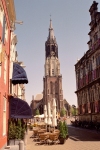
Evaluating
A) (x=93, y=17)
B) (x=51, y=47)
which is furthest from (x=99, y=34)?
(x=51, y=47)

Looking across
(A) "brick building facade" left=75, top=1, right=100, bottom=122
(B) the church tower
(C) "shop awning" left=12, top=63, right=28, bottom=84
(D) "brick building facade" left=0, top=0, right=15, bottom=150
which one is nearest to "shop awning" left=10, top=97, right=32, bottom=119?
(D) "brick building facade" left=0, top=0, right=15, bottom=150

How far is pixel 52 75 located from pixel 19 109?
8686cm

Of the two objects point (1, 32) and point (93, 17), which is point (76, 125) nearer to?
point (93, 17)

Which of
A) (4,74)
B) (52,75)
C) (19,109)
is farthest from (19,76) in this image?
(52,75)

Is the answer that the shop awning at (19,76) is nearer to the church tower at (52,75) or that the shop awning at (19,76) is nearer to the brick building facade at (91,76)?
the brick building facade at (91,76)

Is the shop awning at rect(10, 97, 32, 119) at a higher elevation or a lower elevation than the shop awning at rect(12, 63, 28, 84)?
lower

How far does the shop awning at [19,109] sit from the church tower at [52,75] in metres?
80.2

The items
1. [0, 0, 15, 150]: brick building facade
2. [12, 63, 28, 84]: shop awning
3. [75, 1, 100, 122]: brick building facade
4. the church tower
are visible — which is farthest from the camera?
the church tower

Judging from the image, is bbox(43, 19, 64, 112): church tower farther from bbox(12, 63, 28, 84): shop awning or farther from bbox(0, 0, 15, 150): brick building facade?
bbox(0, 0, 15, 150): brick building facade

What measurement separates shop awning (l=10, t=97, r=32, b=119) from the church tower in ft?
263

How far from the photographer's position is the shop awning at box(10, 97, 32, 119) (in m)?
14.4

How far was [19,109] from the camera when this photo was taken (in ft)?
48.0

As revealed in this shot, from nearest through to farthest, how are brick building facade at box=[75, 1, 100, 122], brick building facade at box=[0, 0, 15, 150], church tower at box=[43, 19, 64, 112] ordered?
1. brick building facade at box=[0, 0, 15, 150]
2. brick building facade at box=[75, 1, 100, 122]
3. church tower at box=[43, 19, 64, 112]

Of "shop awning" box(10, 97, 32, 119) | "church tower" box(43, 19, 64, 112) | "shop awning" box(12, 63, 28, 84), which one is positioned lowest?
"shop awning" box(10, 97, 32, 119)
